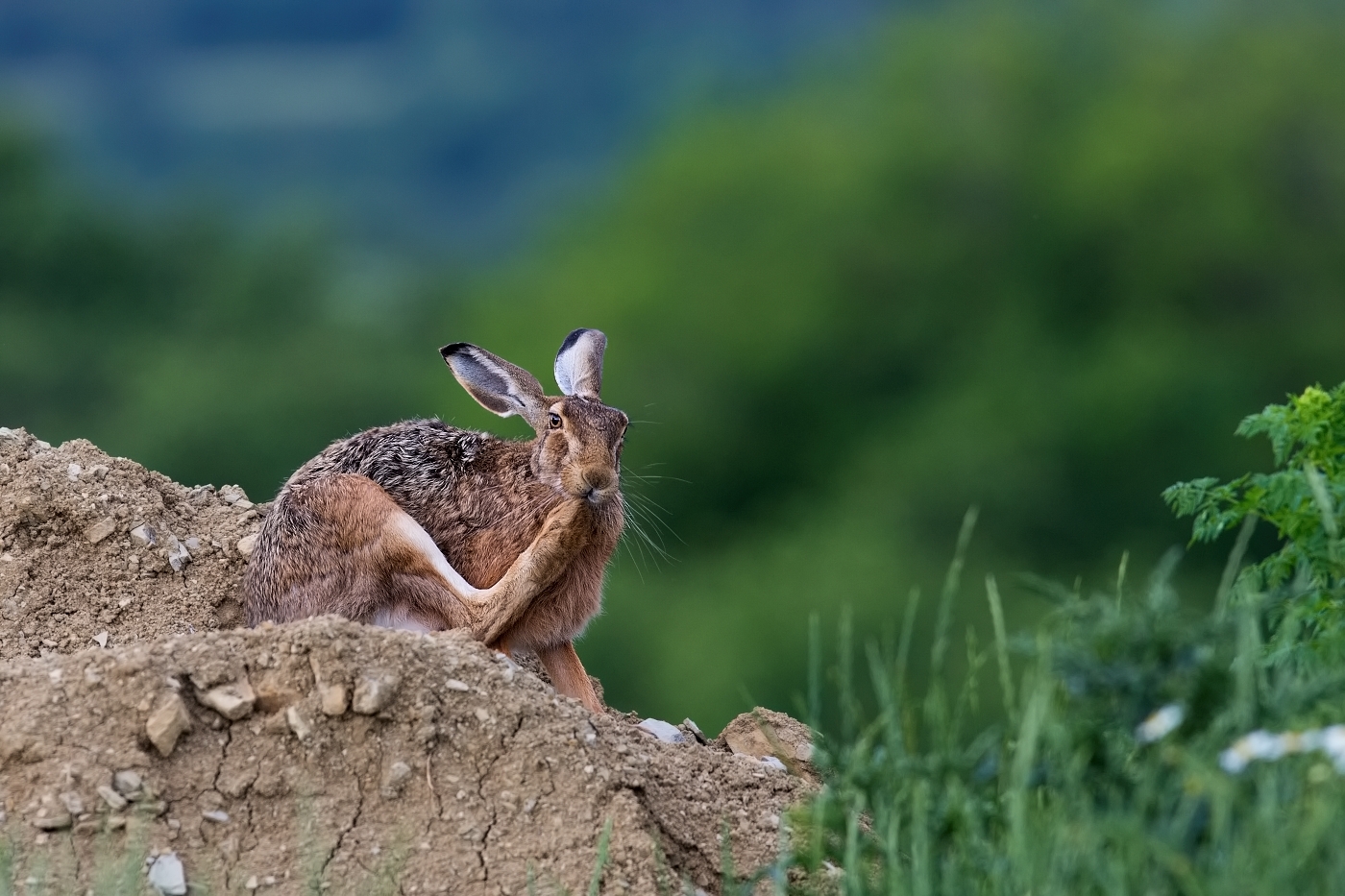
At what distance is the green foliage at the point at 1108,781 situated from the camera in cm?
471

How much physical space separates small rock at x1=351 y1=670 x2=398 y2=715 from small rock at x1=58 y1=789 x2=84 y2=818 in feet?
2.93

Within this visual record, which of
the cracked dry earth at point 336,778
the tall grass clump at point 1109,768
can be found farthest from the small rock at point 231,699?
the tall grass clump at point 1109,768

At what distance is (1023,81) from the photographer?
4953cm

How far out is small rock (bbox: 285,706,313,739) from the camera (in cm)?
649

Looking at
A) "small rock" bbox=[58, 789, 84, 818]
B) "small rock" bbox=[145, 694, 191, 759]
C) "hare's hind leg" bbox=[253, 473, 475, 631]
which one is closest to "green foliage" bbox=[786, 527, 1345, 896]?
"small rock" bbox=[145, 694, 191, 759]

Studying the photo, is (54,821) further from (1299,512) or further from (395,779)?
(1299,512)

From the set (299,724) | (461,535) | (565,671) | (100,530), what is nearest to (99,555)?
(100,530)

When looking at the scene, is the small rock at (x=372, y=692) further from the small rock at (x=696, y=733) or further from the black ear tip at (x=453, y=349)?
the black ear tip at (x=453, y=349)

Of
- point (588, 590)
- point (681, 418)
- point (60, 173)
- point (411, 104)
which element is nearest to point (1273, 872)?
point (588, 590)

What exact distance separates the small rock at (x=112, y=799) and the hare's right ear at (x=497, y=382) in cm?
304

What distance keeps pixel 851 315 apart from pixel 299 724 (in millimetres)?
38135

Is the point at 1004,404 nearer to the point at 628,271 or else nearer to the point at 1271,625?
the point at 628,271

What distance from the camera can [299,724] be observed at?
21.3ft

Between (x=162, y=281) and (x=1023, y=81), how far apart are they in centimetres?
2351
